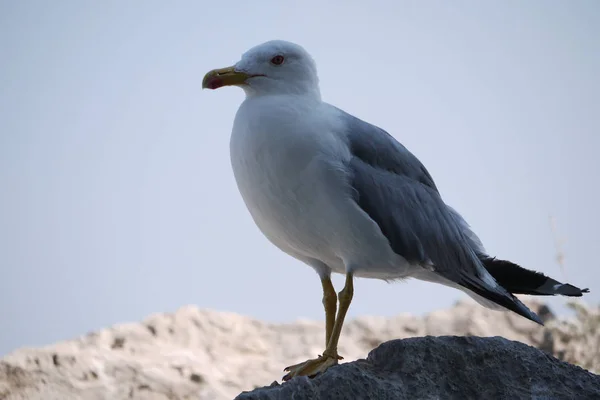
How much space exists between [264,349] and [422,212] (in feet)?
12.0

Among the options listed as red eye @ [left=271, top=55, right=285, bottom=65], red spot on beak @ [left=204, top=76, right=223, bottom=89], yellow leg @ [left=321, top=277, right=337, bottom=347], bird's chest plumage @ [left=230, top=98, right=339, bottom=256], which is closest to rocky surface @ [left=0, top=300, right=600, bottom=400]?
yellow leg @ [left=321, top=277, right=337, bottom=347]

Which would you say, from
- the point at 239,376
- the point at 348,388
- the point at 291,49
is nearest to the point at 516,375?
the point at 348,388

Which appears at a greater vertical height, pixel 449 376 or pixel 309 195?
pixel 309 195

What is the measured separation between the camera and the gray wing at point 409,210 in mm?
3549

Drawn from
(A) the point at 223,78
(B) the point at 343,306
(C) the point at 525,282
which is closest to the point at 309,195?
(B) the point at 343,306

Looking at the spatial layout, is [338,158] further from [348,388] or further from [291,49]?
[348,388]

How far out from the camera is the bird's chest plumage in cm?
338

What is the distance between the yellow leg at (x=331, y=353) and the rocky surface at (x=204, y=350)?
258 centimetres

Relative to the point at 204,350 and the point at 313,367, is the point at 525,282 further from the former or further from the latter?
the point at 204,350

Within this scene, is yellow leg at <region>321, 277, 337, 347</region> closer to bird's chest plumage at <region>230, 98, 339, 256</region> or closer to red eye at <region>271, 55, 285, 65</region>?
bird's chest plumage at <region>230, 98, 339, 256</region>

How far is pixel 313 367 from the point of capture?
133 inches

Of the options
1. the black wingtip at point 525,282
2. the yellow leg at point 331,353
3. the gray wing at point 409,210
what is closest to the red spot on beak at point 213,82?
the gray wing at point 409,210

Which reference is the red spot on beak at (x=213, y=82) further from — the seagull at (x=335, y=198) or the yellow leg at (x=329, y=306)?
the yellow leg at (x=329, y=306)

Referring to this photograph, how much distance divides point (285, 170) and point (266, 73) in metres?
0.69
